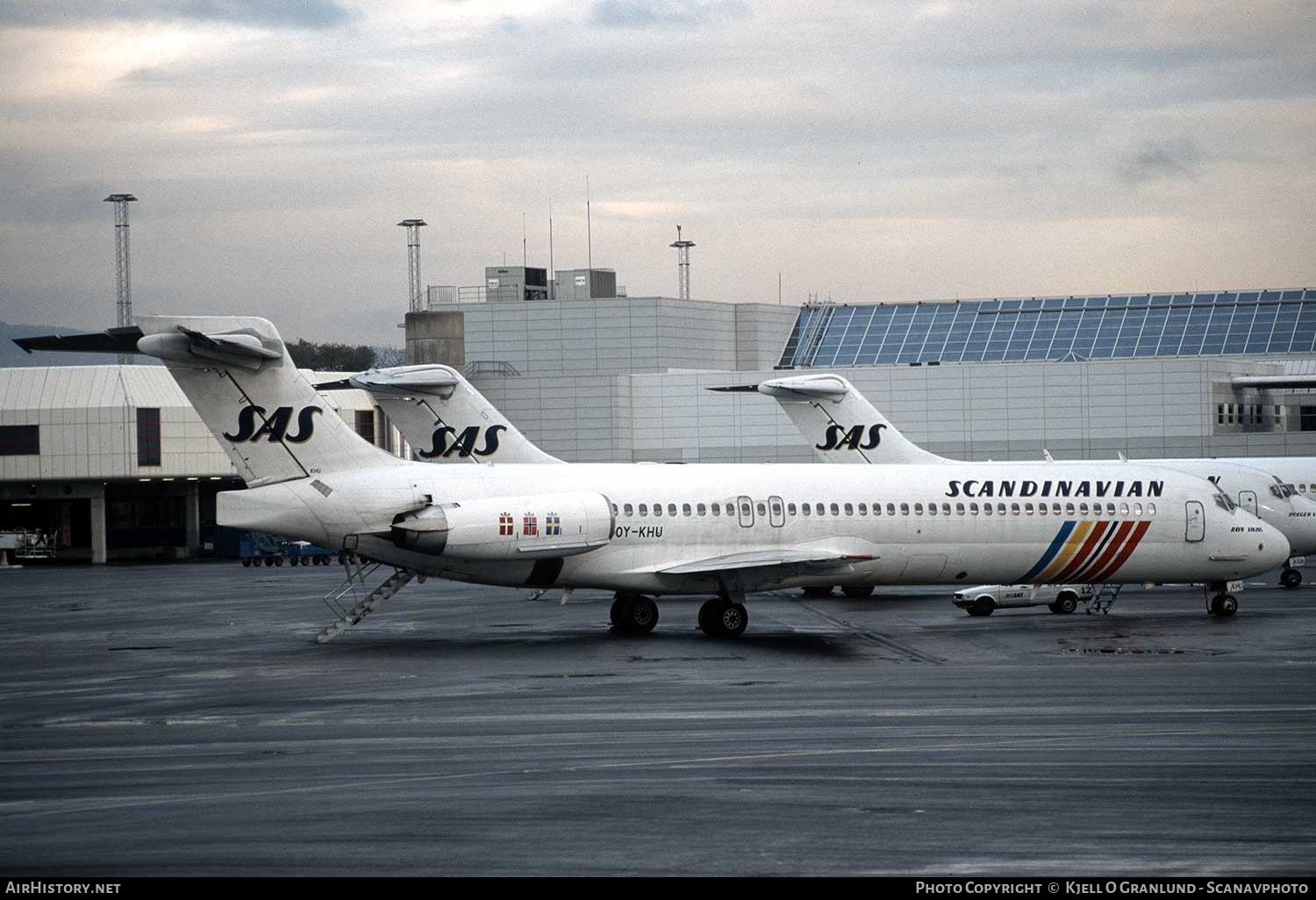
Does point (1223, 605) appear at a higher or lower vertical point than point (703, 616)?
lower

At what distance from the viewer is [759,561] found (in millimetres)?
31609

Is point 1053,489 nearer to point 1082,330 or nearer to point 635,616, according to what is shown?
point 635,616

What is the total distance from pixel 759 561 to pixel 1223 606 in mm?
11555

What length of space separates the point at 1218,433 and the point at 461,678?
5743 centimetres

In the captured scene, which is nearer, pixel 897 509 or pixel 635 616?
pixel 635 616

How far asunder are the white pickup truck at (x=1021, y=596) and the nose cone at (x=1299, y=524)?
900cm

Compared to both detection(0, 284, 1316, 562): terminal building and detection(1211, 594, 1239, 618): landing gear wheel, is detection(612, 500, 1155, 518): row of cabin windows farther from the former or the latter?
detection(0, 284, 1316, 562): terminal building

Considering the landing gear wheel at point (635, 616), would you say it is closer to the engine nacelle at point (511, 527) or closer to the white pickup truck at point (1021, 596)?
the engine nacelle at point (511, 527)

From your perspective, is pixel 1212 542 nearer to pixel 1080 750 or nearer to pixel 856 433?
pixel 856 433

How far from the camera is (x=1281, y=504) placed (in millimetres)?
45000

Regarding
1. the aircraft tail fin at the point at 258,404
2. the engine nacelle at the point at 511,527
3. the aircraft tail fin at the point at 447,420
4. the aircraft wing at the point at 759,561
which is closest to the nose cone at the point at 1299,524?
the aircraft wing at the point at 759,561

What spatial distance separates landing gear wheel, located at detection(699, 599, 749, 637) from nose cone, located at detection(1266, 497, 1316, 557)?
799 inches

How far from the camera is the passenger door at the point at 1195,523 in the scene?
118 feet

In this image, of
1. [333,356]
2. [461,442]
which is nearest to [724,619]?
[461,442]
